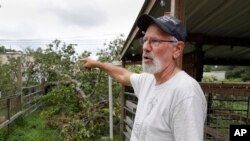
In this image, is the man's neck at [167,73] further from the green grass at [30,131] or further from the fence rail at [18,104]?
the green grass at [30,131]

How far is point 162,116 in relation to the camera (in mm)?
2053

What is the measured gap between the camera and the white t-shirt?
1934 mm

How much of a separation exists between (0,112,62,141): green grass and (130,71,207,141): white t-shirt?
805 cm

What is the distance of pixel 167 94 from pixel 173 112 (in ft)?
0.38

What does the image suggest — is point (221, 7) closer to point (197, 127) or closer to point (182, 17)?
point (182, 17)

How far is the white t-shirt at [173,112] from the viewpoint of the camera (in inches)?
76.1

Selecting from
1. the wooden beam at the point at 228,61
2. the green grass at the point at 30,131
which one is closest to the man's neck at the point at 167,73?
the green grass at the point at 30,131

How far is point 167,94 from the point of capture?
6.79 feet

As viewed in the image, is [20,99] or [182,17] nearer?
[182,17]

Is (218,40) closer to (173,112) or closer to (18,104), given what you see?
(173,112)

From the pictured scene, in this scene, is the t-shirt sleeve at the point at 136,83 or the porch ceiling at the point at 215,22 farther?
the porch ceiling at the point at 215,22

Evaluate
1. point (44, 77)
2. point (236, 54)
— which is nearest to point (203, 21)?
point (236, 54)

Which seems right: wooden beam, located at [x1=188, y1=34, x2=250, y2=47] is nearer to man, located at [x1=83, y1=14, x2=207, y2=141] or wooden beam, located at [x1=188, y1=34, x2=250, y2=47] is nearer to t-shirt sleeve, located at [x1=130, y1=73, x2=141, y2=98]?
t-shirt sleeve, located at [x1=130, y1=73, x2=141, y2=98]

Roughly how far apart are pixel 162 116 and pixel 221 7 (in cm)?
352
